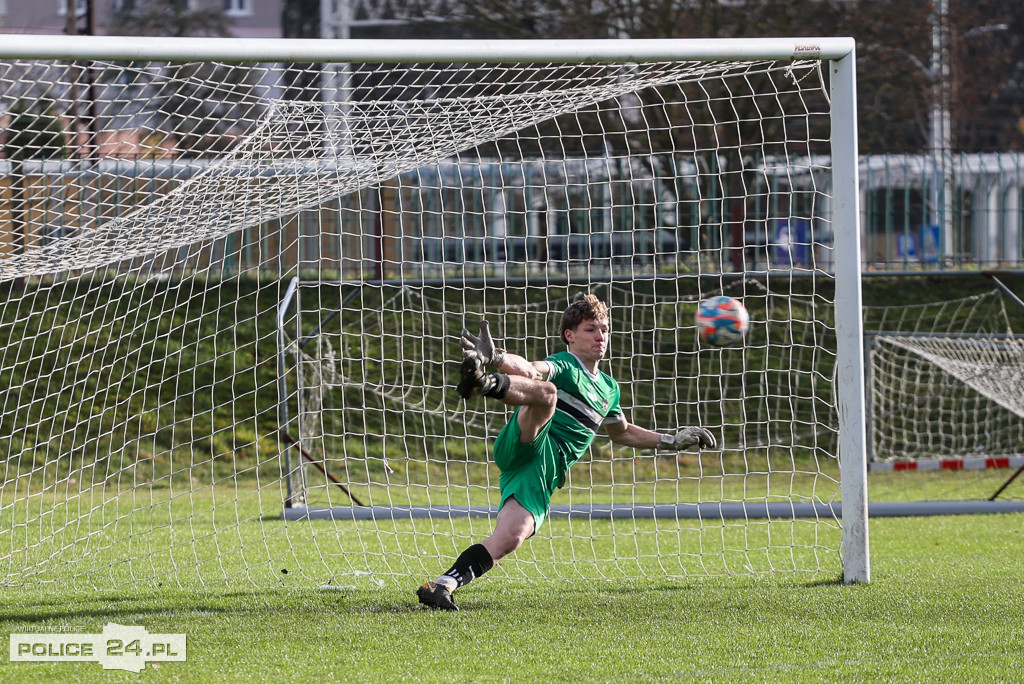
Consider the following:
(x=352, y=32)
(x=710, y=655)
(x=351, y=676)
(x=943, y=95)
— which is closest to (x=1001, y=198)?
(x=943, y=95)

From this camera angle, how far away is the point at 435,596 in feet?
15.2

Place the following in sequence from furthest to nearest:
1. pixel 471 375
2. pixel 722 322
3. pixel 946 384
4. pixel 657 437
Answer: pixel 946 384 → pixel 722 322 → pixel 657 437 → pixel 471 375

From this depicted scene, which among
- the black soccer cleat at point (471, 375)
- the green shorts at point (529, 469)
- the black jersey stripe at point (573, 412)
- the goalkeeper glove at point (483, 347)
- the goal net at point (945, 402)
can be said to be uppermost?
the goalkeeper glove at point (483, 347)

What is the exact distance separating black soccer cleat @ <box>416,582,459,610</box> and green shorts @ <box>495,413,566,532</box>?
1.57ft

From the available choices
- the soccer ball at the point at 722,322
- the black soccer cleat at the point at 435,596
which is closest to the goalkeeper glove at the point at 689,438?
the soccer ball at the point at 722,322

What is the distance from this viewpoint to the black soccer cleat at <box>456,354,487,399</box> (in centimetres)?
383

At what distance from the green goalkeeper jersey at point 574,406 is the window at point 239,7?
24.0 meters

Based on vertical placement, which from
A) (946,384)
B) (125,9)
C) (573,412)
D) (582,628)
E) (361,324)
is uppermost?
(125,9)

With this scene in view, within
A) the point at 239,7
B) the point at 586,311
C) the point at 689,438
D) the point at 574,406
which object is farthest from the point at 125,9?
the point at 689,438

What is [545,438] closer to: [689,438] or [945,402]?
[689,438]

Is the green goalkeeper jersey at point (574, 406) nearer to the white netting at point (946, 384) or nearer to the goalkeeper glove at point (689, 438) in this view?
the goalkeeper glove at point (689, 438)

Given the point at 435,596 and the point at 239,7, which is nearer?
the point at 435,596

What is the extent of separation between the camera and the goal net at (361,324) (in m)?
5.78

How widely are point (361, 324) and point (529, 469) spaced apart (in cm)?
211
